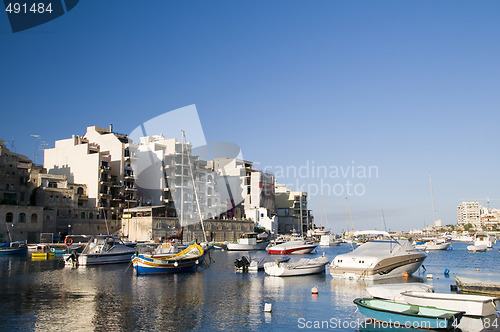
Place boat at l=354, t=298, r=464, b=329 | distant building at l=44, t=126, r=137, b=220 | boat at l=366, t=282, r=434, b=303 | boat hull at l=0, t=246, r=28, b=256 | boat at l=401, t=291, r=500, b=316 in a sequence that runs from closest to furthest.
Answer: boat at l=354, t=298, r=464, b=329 → boat at l=401, t=291, r=500, b=316 → boat at l=366, t=282, r=434, b=303 → boat hull at l=0, t=246, r=28, b=256 → distant building at l=44, t=126, r=137, b=220

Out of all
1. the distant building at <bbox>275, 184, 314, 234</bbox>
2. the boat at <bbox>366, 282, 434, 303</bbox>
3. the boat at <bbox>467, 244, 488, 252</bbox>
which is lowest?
the boat at <bbox>467, 244, 488, 252</bbox>

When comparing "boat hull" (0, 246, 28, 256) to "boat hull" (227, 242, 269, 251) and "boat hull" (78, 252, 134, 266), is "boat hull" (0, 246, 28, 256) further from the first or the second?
"boat hull" (227, 242, 269, 251)

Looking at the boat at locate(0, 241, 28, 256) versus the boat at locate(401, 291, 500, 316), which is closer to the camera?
the boat at locate(401, 291, 500, 316)

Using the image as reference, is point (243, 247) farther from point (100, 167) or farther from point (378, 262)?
point (378, 262)

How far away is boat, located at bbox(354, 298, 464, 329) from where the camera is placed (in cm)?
1791

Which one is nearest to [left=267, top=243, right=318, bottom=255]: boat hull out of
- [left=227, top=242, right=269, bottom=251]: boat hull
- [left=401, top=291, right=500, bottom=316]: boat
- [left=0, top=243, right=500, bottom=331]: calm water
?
[left=227, top=242, right=269, bottom=251]: boat hull

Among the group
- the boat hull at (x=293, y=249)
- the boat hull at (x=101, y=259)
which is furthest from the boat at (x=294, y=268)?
the boat hull at (x=293, y=249)

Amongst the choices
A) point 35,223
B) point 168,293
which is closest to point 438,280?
point 168,293

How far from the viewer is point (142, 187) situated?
99375 millimetres

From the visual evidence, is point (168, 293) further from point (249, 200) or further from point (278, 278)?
point (249, 200)

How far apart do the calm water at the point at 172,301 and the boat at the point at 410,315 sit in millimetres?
1662

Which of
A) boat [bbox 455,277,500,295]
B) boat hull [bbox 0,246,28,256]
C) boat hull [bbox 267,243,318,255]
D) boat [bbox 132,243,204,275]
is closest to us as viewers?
boat [bbox 455,277,500,295]

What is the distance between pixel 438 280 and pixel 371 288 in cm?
1511

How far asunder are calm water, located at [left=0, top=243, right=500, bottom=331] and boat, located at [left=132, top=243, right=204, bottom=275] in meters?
1.30
